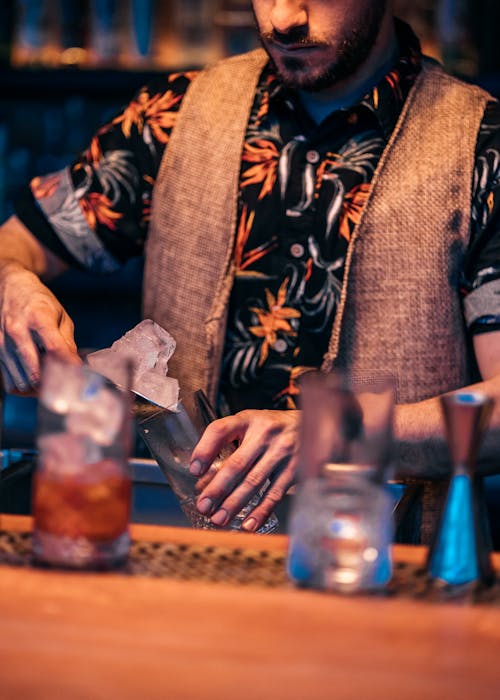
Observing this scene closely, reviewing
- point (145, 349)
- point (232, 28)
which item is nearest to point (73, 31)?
point (232, 28)

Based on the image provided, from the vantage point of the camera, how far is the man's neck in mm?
1823

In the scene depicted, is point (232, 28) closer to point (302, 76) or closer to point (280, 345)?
point (302, 76)

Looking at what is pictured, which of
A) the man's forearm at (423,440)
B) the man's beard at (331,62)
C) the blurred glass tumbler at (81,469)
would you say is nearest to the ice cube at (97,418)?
the blurred glass tumbler at (81,469)

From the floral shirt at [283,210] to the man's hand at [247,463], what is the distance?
456 millimetres

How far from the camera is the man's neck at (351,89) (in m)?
1.82

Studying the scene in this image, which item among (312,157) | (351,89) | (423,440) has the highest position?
(351,89)

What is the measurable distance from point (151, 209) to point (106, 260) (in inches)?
5.1

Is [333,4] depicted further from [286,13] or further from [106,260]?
[106,260]

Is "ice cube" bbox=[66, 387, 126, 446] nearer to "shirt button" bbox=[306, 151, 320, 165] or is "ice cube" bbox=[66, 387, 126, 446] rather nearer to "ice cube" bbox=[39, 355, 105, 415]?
"ice cube" bbox=[39, 355, 105, 415]

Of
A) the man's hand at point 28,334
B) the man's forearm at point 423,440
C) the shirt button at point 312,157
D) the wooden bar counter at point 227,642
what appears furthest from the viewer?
the shirt button at point 312,157

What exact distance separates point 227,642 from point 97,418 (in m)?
0.21

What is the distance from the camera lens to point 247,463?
1.23 metres

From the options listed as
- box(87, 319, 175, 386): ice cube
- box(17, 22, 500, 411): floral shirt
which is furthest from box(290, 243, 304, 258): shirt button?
box(87, 319, 175, 386): ice cube

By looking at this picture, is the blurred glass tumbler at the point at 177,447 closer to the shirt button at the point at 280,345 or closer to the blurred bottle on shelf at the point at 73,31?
the shirt button at the point at 280,345
